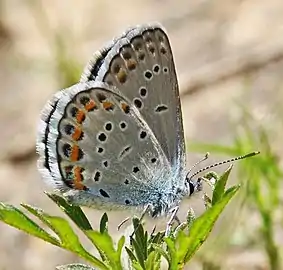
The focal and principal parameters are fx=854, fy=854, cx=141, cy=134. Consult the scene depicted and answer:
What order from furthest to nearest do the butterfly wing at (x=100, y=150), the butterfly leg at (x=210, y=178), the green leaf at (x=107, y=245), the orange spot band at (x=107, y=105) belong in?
the orange spot band at (x=107, y=105)
the butterfly wing at (x=100, y=150)
the butterfly leg at (x=210, y=178)
the green leaf at (x=107, y=245)

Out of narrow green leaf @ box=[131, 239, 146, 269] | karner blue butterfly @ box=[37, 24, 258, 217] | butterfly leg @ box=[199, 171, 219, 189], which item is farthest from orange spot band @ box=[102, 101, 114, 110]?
narrow green leaf @ box=[131, 239, 146, 269]

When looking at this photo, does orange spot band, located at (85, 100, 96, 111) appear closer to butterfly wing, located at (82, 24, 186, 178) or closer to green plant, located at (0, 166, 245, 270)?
butterfly wing, located at (82, 24, 186, 178)

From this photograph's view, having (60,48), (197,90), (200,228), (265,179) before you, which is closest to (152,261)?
(200,228)

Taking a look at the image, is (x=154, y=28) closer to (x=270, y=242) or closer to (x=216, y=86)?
(x=270, y=242)

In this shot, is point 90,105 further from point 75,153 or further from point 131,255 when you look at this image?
point 131,255

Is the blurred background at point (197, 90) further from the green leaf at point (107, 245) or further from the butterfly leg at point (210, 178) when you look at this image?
the green leaf at point (107, 245)

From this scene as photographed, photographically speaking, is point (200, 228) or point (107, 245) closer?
point (107, 245)

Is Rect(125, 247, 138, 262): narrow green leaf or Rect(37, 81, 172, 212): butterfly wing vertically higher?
Rect(37, 81, 172, 212): butterfly wing

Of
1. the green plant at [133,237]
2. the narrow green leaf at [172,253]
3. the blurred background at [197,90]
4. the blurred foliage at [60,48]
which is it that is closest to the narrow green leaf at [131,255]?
the green plant at [133,237]
